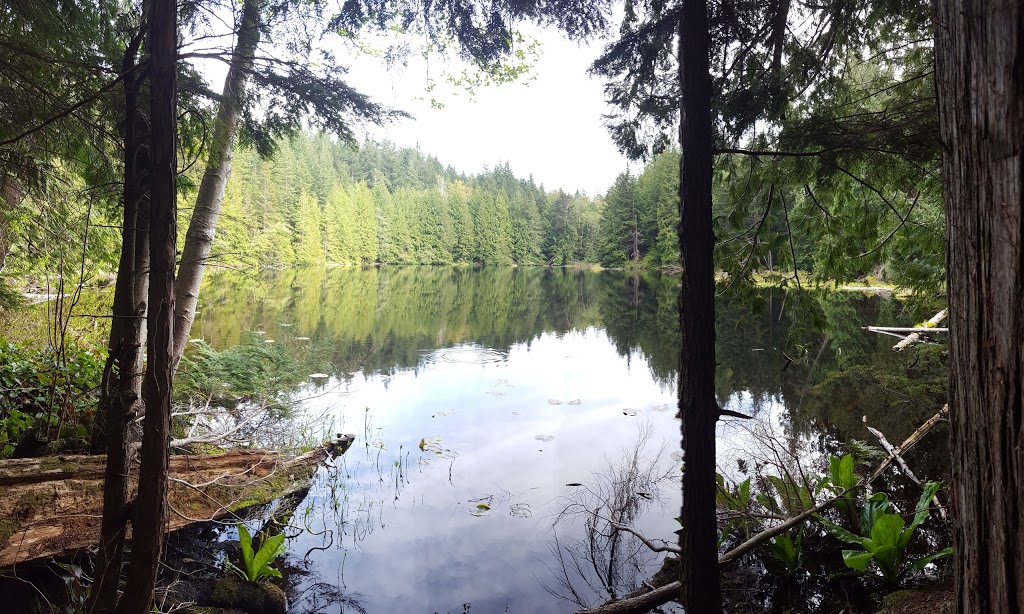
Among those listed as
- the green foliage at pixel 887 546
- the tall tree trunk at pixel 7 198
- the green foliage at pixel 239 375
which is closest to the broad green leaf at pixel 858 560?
the green foliage at pixel 887 546

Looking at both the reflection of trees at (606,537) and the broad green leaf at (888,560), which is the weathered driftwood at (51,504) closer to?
the reflection of trees at (606,537)

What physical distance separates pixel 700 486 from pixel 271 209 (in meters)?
49.2

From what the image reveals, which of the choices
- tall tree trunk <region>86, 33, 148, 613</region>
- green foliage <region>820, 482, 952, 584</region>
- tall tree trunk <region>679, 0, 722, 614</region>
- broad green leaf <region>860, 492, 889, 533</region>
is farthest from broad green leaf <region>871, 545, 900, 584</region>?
tall tree trunk <region>86, 33, 148, 613</region>

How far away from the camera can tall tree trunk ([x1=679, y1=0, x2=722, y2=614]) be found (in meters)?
2.99

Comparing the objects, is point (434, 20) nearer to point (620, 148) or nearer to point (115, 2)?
point (620, 148)

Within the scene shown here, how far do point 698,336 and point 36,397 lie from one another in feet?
17.0

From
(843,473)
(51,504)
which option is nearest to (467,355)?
(843,473)

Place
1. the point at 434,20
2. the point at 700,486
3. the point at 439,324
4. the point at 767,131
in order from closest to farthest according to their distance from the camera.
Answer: the point at 700,486, the point at 767,131, the point at 434,20, the point at 439,324

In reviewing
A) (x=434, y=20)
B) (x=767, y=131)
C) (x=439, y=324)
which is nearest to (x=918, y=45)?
→ (x=767, y=131)

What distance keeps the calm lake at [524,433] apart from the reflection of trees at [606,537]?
0.02m

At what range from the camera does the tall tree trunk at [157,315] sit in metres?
2.36

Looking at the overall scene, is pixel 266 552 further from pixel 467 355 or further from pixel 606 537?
pixel 467 355

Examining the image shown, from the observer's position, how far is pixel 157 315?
235 cm

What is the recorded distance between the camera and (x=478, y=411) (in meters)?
9.56
